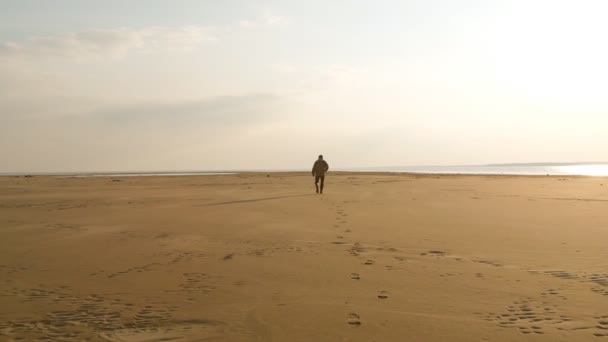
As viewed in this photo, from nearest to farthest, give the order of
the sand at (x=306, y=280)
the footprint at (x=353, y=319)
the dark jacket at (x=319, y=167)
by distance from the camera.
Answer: the sand at (x=306, y=280) → the footprint at (x=353, y=319) → the dark jacket at (x=319, y=167)

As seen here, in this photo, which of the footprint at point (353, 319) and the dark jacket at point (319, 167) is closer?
the footprint at point (353, 319)

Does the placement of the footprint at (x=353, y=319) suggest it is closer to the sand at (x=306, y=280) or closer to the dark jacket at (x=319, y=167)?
the sand at (x=306, y=280)

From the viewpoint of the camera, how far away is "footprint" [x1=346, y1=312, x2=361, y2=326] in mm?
4742

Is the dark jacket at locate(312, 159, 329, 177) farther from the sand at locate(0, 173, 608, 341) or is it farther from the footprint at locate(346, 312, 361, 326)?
the footprint at locate(346, 312, 361, 326)

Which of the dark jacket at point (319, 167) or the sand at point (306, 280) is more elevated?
the dark jacket at point (319, 167)

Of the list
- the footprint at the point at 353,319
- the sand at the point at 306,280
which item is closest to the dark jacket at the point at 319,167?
the sand at the point at 306,280

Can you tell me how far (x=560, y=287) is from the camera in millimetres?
6000

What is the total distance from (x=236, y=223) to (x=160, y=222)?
1.94 metres

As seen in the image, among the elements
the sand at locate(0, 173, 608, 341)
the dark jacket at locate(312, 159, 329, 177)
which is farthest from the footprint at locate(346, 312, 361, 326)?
the dark jacket at locate(312, 159, 329, 177)

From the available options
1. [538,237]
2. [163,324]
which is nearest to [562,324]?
[163,324]

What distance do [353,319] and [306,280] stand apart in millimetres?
1708

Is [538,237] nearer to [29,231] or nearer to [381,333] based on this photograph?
[381,333]

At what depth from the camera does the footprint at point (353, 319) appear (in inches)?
187

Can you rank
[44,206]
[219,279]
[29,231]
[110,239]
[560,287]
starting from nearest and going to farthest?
[560,287]
[219,279]
[110,239]
[29,231]
[44,206]
